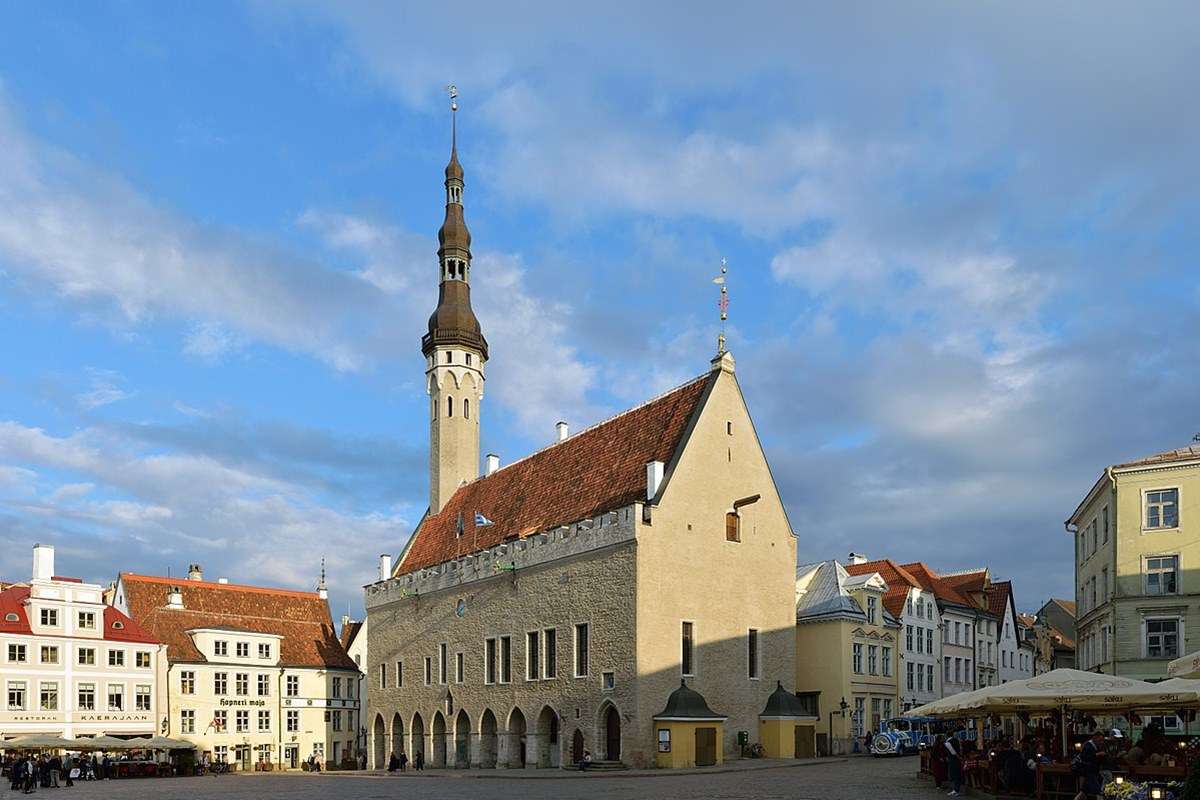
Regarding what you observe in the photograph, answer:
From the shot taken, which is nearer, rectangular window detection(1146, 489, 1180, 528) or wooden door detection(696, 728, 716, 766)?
rectangular window detection(1146, 489, 1180, 528)

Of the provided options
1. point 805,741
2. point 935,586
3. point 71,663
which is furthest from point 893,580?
point 71,663

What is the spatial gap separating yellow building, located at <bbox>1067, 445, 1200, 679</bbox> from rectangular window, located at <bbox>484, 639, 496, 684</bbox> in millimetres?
24414

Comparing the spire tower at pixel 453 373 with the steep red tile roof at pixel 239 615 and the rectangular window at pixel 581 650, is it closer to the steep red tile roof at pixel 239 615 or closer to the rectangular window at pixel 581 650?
the steep red tile roof at pixel 239 615

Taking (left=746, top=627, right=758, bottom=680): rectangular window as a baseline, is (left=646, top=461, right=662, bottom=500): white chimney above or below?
above

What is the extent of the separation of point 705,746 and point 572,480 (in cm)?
1380

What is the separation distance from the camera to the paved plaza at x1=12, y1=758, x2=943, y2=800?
84.3 feet

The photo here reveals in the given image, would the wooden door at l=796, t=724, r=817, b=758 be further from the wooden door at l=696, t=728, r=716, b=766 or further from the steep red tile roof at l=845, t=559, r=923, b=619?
the steep red tile roof at l=845, t=559, r=923, b=619

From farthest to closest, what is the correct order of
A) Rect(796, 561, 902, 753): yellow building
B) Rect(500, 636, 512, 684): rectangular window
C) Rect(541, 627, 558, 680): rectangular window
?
Rect(796, 561, 902, 753): yellow building < Rect(500, 636, 512, 684): rectangular window < Rect(541, 627, 558, 680): rectangular window

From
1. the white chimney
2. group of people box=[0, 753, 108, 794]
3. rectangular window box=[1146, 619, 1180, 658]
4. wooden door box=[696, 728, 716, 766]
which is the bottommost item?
group of people box=[0, 753, 108, 794]

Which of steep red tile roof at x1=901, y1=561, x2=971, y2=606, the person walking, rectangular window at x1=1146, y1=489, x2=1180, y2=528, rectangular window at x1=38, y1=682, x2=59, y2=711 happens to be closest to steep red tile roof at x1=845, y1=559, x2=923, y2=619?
steep red tile roof at x1=901, y1=561, x2=971, y2=606

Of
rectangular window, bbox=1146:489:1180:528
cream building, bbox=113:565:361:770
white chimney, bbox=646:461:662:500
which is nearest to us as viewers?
rectangular window, bbox=1146:489:1180:528

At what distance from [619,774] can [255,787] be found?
11.5 metres

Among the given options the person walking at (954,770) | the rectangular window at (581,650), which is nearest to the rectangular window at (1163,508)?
the person walking at (954,770)

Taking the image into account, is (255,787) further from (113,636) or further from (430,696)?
(113,636)
